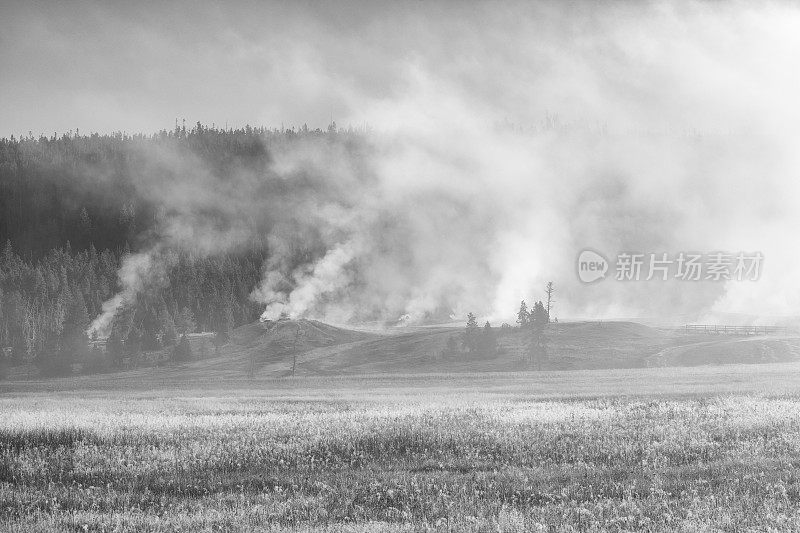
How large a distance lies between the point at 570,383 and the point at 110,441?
59.1 metres

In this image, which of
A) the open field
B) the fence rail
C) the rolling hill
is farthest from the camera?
the fence rail

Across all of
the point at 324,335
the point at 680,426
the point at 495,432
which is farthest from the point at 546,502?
the point at 324,335

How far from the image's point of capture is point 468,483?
17.1 meters

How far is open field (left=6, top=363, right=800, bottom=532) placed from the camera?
46.0 feet

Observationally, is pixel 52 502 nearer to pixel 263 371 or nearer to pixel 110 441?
pixel 110 441

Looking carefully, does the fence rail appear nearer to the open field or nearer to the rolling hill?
the rolling hill

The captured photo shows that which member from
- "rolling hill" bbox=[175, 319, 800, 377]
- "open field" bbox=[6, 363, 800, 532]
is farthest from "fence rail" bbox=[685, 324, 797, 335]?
→ "open field" bbox=[6, 363, 800, 532]

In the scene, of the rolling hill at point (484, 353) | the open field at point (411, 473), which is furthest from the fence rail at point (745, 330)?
the open field at point (411, 473)

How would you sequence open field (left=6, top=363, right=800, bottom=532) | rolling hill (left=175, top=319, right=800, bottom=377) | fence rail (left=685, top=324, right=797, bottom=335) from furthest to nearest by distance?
fence rail (left=685, top=324, right=797, bottom=335)
rolling hill (left=175, top=319, right=800, bottom=377)
open field (left=6, top=363, right=800, bottom=532)

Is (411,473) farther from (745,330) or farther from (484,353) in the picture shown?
(745,330)

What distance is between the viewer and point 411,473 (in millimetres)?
18750

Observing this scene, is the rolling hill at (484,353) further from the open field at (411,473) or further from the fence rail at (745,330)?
the open field at (411,473)

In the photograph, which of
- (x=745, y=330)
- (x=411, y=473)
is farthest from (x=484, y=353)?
(x=411, y=473)

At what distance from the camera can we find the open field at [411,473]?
14.0 meters
